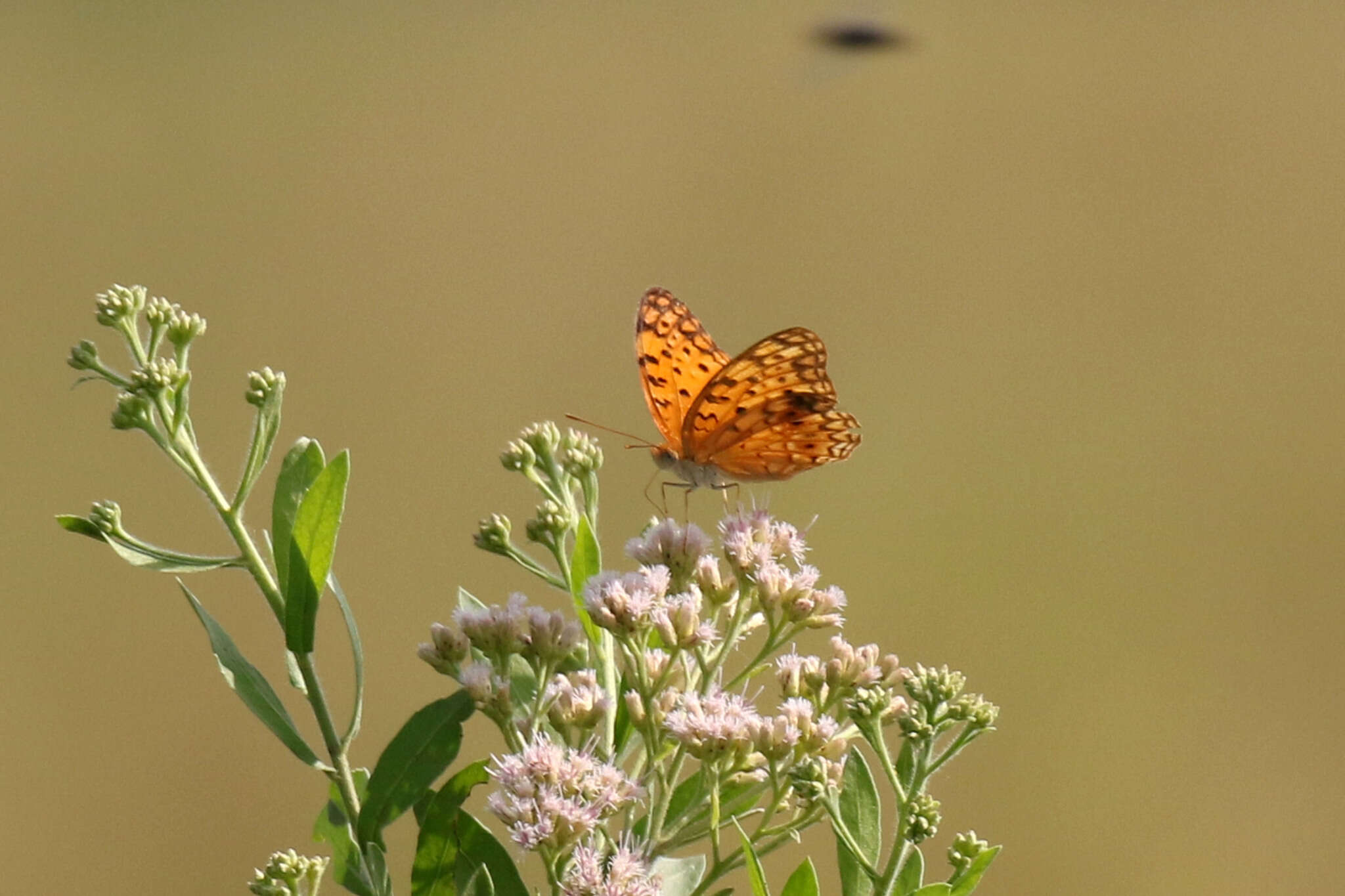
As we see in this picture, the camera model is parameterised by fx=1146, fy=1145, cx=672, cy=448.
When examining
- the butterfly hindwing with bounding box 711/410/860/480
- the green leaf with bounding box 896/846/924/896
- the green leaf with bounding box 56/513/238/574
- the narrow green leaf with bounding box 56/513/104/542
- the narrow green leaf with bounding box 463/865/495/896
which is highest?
the butterfly hindwing with bounding box 711/410/860/480

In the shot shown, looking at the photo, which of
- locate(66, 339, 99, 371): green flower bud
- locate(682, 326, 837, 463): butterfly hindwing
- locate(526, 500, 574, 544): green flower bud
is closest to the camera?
locate(66, 339, 99, 371): green flower bud

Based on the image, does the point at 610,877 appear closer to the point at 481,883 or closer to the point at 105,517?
the point at 481,883

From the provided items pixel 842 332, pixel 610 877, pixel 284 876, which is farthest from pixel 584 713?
pixel 842 332

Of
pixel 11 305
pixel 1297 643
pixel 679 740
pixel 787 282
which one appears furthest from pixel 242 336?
pixel 1297 643

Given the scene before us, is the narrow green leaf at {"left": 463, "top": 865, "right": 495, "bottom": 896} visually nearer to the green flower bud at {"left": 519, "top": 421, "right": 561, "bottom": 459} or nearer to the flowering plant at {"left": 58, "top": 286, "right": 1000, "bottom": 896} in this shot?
the flowering plant at {"left": 58, "top": 286, "right": 1000, "bottom": 896}

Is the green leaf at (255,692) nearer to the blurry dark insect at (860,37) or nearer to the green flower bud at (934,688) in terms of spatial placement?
the green flower bud at (934,688)

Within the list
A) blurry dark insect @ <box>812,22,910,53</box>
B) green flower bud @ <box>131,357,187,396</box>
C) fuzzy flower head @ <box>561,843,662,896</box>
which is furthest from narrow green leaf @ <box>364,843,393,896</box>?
blurry dark insect @ <box>812,22,910,53</box>

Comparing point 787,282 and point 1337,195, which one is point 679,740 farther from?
point 1337,195
